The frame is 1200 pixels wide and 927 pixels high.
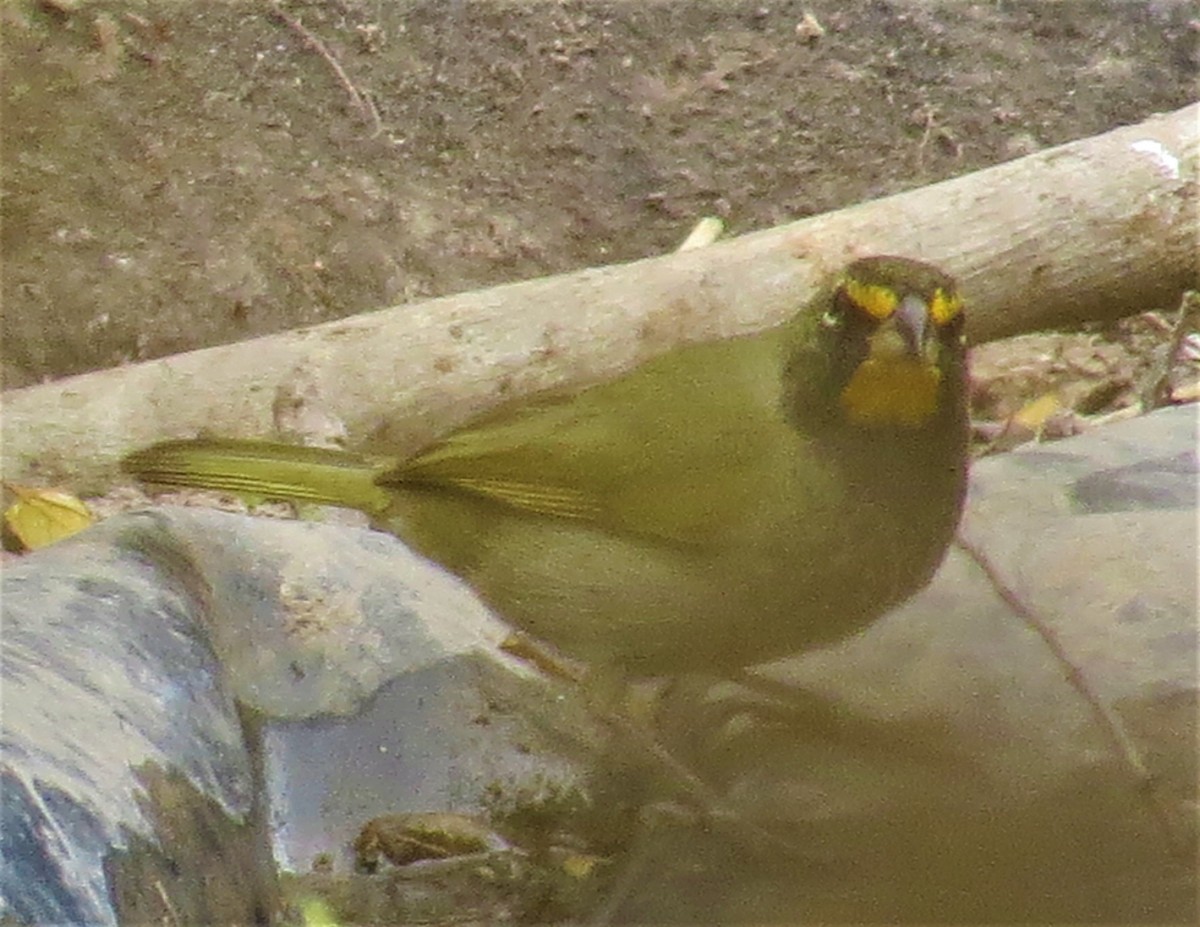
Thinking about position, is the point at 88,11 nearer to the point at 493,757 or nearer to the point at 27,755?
the point at 493,757

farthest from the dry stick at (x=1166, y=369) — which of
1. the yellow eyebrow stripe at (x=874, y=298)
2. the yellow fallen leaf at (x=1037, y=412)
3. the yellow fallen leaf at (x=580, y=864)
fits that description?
the yellow fallen leaf at (x=580, y=864)

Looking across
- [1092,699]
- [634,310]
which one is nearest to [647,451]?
[1092,699]

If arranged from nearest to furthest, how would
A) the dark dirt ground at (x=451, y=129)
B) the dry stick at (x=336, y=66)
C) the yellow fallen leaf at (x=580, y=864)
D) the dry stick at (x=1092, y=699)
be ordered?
1. the dry stick at (x=1092, y=699)
2. the yellow fallen leaf at (x=580, y=864)
3. the dark dirt ground at (x=451, y=129)
4. the dry stick at (x=336, y=66)

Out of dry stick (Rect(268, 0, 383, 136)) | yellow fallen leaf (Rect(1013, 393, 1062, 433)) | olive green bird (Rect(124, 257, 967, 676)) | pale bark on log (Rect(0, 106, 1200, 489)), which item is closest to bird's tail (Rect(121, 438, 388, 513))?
olive green bird (Rect(124, 257, 967, 676))

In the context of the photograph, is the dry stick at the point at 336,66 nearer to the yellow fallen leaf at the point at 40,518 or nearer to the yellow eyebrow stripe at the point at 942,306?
the yellow fallen leaf at the point at 40,518

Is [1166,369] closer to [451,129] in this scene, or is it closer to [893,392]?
[893,392]
